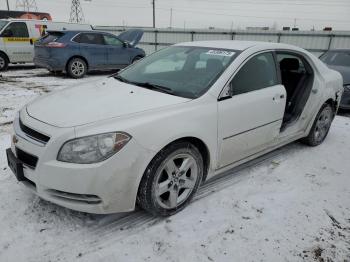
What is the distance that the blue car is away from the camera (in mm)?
9945

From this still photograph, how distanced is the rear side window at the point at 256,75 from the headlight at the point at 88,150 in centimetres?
144

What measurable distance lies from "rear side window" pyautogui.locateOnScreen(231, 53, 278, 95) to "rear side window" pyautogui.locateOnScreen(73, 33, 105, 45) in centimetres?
824

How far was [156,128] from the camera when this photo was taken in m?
2.52

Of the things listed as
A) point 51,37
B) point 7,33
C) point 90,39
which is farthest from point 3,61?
point 90,39

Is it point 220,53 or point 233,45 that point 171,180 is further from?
point 233,45

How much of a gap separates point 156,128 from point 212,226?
3.34 feet

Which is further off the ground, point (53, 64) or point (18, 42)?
point (18, 42)

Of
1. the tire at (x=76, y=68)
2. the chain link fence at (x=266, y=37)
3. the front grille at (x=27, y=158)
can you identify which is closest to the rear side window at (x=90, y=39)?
A: the tire at (x=76, y=68)

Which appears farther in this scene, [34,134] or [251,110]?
[251,110]

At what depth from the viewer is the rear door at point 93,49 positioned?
34.4 feet

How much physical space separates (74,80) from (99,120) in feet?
26.7

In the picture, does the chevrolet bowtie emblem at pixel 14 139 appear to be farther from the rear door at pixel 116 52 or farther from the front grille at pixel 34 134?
the rear door at pixel 116 52

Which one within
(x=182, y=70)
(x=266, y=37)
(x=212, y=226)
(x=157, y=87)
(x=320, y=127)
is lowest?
(x=212, y=226)

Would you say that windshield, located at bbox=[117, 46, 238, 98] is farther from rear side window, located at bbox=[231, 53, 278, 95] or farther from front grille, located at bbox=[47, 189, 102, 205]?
front grille, located at bbox=[47, 189, 102, 205]
